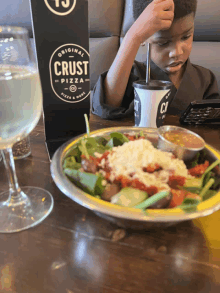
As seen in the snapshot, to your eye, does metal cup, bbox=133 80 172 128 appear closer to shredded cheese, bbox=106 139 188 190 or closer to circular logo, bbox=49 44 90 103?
circular logo, bbox=49 44 90 103

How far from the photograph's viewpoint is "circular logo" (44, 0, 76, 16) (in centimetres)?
59

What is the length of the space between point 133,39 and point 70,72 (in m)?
0.56

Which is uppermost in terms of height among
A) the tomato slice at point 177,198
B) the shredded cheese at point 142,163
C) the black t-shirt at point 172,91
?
the shredded cheese at point 142,163

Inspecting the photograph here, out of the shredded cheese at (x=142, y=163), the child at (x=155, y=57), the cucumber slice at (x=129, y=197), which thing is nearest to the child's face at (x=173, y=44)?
the child at (x=155, y=57)

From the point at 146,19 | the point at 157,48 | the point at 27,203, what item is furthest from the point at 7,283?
the point at 157,48

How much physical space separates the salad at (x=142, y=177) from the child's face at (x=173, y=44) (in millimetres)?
837

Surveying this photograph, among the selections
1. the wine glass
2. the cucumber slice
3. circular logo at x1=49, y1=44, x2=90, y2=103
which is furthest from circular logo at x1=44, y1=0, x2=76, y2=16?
the cucumber slice

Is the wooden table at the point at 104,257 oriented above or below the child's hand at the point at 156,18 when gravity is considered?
below

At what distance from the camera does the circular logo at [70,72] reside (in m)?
0.65

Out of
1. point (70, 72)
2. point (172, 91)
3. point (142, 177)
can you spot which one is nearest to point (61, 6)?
point (70, 72)

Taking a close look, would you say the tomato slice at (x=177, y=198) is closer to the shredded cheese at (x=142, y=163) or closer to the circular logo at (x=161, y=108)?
the shredded cheese at (x=142, y=163)

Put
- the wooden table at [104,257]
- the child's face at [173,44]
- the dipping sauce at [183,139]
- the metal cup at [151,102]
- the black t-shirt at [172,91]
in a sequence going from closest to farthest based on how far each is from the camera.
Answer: the wooden table at [104,257] → the dipping sauce at [183,139] → the metal cup at [151,102] → the black t-shirt at [172,91] → the child's face at [173,44]

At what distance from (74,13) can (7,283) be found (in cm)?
61

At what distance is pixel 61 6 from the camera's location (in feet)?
1.97
